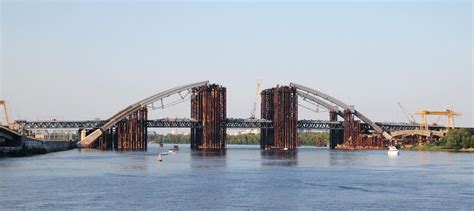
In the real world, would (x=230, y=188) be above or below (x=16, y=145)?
below

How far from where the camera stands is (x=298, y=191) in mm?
80062

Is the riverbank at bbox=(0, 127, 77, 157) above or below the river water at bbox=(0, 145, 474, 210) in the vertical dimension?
above

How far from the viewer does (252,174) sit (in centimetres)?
10638

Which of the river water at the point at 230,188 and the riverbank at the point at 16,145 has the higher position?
the riverbank at the point at 16,145

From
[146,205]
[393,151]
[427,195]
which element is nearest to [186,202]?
[146,205]

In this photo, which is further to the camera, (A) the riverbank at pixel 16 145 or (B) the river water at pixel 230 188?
(A) the riverbank at pixel 16 145

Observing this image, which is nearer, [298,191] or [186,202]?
[186,202]

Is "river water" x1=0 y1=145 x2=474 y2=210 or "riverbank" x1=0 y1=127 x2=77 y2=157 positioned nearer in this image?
"river water" x1=0 y1=145 x2=474 y2=210

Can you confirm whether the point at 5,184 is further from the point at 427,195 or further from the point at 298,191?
the point at 427,195

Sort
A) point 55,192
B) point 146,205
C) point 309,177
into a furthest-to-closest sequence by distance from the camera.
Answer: point 309,177 < point 55,192 < point 146,205

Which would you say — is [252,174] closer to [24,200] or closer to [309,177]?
[309,177]

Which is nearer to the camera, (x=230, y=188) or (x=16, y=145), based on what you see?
(x=230, y=188)

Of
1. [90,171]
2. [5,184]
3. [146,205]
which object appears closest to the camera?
[146,205]

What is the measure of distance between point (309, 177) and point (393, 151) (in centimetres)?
9710
